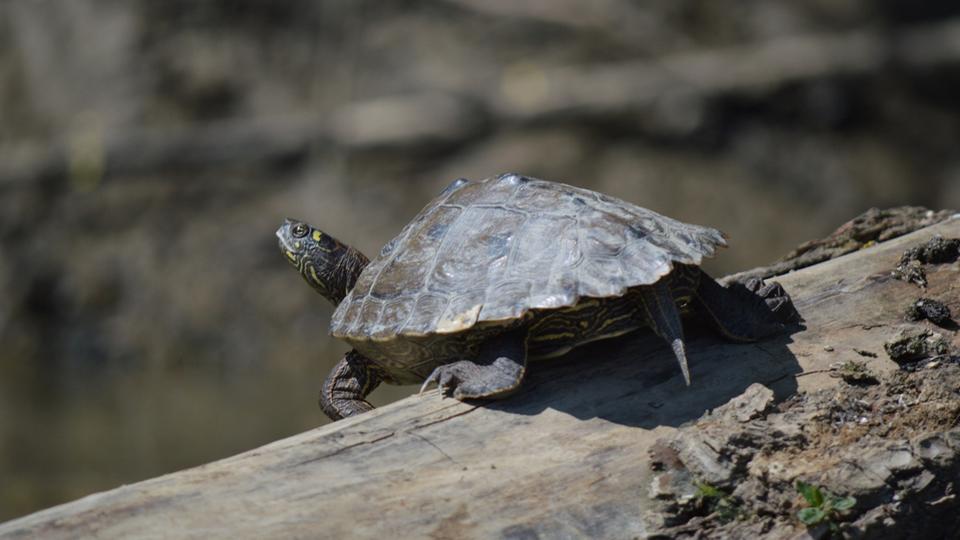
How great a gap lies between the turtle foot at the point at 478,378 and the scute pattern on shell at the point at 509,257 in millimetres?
124

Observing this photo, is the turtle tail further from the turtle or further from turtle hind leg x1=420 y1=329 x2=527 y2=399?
turtle hind leg x1=420 y1=329 x2=527 y2=399

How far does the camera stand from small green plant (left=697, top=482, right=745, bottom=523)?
8.96 ft

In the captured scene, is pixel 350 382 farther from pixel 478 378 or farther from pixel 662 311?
pixel 662 311

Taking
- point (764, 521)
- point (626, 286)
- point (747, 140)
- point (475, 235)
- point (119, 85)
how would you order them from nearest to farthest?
point (764, 521) → point (626, 286) → point (475, 235) → point (747, 140) → point (119, 85)

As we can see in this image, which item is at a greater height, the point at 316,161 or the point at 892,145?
the point at 316,161

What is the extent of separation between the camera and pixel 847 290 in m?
3.62

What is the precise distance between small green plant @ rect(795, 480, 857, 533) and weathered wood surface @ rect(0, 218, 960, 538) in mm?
390

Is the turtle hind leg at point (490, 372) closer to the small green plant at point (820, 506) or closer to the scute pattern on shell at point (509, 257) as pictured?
the scute pattern on shell at point (509, 257)

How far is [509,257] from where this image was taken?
10.7 feet

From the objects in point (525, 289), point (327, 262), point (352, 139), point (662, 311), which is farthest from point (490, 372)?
point (352, 139)

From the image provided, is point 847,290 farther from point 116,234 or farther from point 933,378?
point 116,234

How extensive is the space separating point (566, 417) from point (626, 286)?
0.41m

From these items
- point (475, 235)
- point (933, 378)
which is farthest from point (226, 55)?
point (933, 378)

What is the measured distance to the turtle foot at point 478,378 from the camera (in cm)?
310
